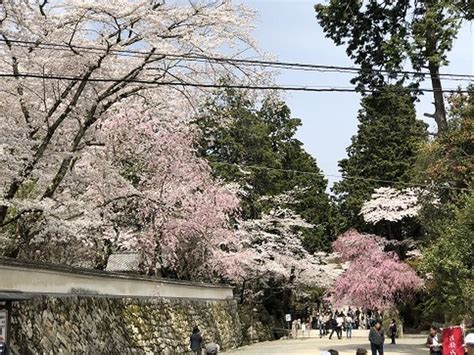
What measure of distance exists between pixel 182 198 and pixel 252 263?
1291 centimetres

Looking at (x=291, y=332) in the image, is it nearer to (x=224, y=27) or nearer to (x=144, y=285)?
(x=144, y=285)

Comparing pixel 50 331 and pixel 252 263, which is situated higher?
pixel 252 263

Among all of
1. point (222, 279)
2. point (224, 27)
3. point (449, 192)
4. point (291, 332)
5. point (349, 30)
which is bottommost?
point (291, 332)

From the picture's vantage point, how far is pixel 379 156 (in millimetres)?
42969

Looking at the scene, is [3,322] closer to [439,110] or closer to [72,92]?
[72,92]

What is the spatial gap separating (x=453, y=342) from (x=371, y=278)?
81.3 ft

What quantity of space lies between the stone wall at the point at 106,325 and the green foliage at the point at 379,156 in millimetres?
18460

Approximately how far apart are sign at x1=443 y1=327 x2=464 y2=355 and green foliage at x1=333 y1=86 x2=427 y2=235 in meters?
28.4

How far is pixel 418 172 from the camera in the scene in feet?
87.1

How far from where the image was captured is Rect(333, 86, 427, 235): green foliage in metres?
42.2

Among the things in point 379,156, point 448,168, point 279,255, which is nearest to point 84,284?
point 448,168

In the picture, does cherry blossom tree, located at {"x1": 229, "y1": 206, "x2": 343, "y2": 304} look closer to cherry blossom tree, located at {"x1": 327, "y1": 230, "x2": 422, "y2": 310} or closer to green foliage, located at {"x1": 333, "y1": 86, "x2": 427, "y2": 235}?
cherry blossom tree, located at {"x1": 327, "y1": 230, "x2": 422, "y2": 310}

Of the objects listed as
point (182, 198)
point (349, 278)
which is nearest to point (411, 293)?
point (349, 278)

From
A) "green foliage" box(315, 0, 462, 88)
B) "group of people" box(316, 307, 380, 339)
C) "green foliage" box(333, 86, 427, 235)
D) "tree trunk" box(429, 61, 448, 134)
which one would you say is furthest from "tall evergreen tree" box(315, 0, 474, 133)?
"green foliage" box(333, 86, 427, 235)
